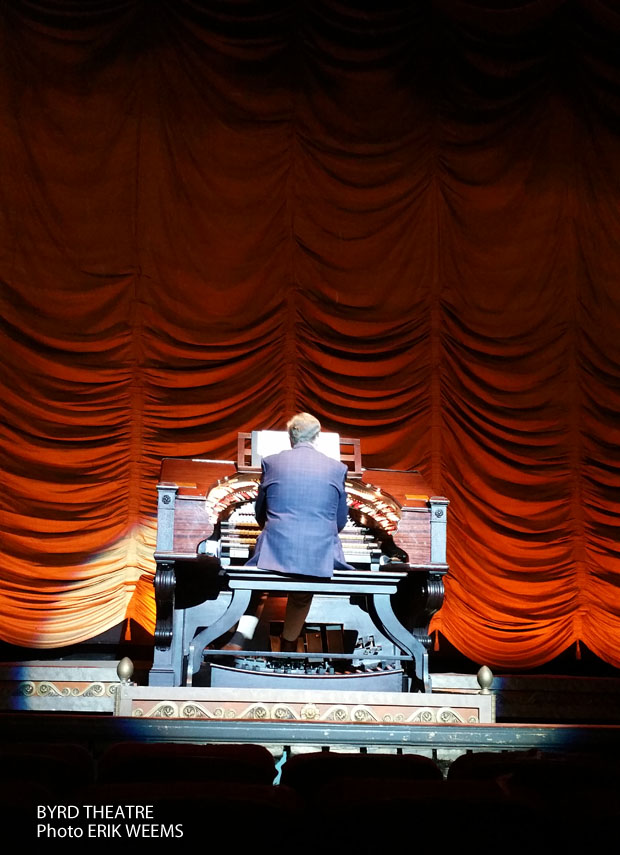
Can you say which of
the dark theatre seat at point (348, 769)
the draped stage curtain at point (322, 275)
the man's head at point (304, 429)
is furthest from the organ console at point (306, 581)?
the dark theatre seat at point (348, 769)

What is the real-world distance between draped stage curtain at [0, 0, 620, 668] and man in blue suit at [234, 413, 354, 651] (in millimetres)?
1459

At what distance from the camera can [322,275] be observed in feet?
16.0

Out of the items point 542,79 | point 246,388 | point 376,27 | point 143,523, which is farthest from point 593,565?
point 376,27

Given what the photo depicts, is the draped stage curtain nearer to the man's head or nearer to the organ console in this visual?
the organ console

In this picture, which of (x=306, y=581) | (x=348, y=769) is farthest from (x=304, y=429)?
(x=348, y=769)

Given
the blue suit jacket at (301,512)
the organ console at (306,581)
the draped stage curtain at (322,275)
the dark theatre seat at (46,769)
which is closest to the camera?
the dark theatre seat at (46,769)

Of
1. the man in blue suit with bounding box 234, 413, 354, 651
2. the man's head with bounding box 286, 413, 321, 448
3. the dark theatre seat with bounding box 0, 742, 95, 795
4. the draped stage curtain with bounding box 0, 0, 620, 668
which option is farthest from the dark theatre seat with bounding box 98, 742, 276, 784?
the draped stage curtain with bounding box 0, 0, 620, 668

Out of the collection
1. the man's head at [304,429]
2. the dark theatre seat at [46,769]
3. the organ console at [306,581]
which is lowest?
the dark theatre seat at [46,769]

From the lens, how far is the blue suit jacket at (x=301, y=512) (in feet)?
10.1

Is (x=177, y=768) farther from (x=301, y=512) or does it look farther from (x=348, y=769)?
(x=301, y=512)

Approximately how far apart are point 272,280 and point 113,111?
1.20m

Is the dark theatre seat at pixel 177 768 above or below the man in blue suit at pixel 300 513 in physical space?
below

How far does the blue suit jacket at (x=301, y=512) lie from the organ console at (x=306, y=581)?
7 cm

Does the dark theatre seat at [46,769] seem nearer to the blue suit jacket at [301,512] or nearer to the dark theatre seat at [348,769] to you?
the dark theatre seat at [348,769]
